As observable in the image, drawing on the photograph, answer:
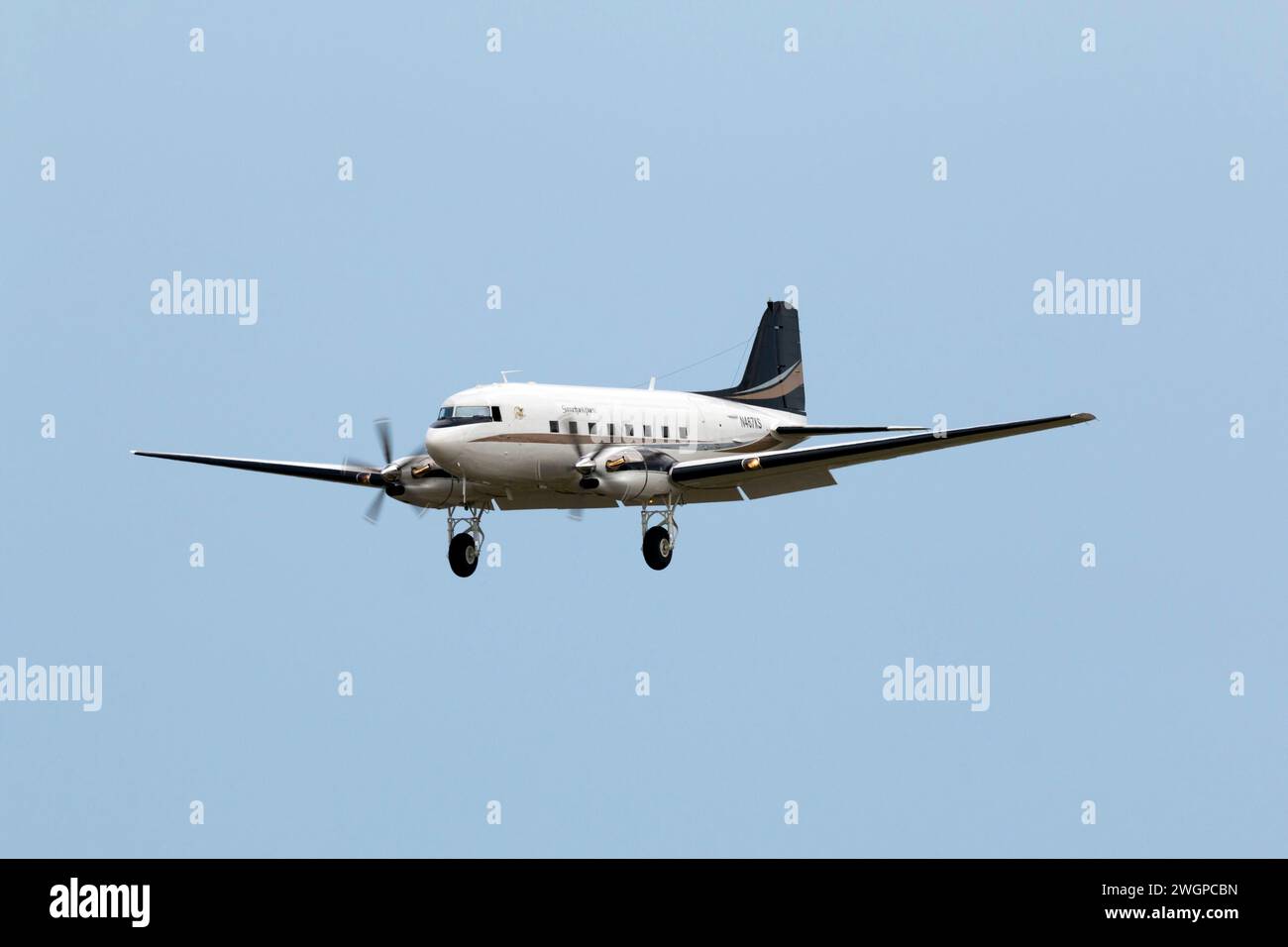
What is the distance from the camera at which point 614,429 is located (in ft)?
153

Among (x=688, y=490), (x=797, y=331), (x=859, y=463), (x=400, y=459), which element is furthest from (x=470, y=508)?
(x=797, y=331)

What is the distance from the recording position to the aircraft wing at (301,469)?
157 feet

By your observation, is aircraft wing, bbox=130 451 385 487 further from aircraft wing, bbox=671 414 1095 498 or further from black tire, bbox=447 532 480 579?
aircraft wing, bbox=671 414 1095 498

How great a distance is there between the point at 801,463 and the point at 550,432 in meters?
6.09

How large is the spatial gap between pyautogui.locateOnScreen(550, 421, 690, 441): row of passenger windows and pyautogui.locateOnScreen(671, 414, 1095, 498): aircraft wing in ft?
3.28

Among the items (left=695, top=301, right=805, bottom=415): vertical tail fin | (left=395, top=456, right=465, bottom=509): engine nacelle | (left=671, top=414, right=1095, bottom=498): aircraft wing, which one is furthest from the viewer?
(left=695, top=301, right=805, bottom=415): vertical tail fin

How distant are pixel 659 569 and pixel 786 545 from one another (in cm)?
397

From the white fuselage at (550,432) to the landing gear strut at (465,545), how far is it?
1486 mm

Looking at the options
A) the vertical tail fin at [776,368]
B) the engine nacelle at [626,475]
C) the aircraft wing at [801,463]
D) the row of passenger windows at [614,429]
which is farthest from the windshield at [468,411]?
the vertical tail fin at [776,368]

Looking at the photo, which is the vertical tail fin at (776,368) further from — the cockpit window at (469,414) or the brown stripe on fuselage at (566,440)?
the cockpit window at (469,414)

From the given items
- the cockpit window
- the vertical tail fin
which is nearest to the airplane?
the cockpit window

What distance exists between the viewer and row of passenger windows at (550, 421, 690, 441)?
149ft

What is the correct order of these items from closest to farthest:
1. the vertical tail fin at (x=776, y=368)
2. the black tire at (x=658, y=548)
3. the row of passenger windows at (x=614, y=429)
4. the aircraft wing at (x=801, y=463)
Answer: the aircraft wing at (x=801, y=463)
the row of passenger windows at (x=614, y=429)
the black tire at (x=658, y=548)
the vertical tail fin at (x=776, y=368)

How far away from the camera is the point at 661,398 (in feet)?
161
